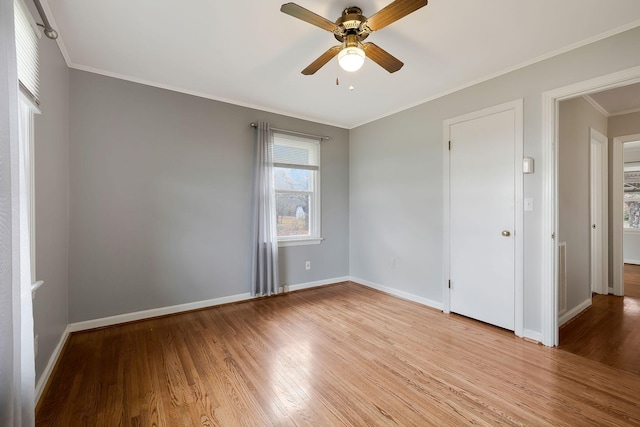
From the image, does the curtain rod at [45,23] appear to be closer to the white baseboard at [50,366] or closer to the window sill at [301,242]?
the white baseboard at [50,366]

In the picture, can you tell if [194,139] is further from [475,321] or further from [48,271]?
[475,321]

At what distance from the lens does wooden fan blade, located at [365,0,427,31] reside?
1.55 m

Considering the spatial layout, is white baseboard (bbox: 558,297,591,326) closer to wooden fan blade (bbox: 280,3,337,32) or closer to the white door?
the white door

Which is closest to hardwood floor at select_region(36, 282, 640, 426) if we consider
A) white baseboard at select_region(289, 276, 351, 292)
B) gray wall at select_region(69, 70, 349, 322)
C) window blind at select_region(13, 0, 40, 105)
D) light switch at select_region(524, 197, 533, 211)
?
gray wall at select_region(69, 70, 349, 322)

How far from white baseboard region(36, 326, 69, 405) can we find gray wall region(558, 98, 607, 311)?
14.5 feet

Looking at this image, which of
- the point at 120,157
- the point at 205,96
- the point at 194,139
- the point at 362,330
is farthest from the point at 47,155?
the point at 362,330

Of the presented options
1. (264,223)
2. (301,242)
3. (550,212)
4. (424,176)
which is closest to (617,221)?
(550,212)

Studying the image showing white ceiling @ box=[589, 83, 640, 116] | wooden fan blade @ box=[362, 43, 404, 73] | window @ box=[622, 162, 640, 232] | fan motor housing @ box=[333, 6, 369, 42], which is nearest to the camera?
fan motor housing @ box=[333, 6, 369, 42]

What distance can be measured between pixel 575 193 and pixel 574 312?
133 centimetres

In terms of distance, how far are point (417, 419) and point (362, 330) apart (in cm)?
120

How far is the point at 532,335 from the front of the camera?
8.42 feet

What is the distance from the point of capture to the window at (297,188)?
400cm

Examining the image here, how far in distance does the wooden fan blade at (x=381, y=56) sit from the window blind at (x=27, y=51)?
198 cm

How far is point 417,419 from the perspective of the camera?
160 centimetres
